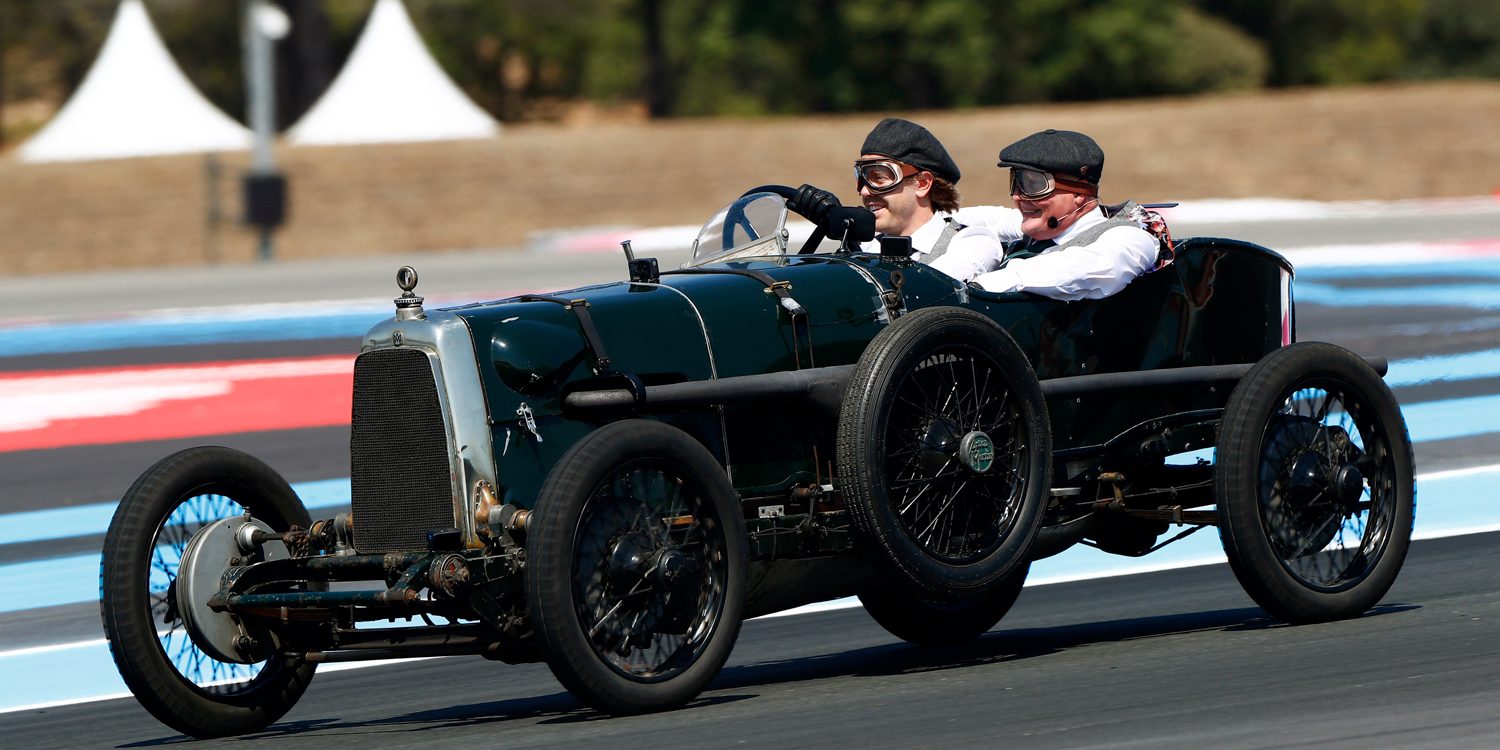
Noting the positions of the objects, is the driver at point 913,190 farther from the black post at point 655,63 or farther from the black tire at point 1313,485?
the black post at point 655,63

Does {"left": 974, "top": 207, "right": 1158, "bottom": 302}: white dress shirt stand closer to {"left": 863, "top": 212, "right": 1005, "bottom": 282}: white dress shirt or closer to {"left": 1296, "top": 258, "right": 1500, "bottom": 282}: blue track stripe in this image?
{"left": 863, "top": 212, "right": 1005, "bottom": 282}: white dress shirt

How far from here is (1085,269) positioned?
639 centimetres

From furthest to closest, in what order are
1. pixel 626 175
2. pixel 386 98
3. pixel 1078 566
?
pixel 386 98 → pixel 626 175 → pixel 1078 566

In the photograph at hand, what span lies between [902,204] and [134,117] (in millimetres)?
32963

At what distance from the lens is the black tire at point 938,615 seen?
6.93m

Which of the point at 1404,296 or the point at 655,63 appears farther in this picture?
the point at 655,63

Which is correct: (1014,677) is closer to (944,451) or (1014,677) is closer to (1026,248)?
(944,451)

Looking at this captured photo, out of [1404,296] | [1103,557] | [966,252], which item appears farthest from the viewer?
[1404,296]

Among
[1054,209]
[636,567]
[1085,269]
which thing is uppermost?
[1054,209]

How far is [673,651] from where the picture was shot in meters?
5.45

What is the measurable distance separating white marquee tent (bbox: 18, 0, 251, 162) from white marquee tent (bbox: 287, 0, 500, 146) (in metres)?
1.47

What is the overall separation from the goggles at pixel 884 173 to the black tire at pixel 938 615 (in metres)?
1.32

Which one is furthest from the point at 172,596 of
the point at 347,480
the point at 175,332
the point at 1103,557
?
the point at 175,332

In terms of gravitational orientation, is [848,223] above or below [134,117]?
below
